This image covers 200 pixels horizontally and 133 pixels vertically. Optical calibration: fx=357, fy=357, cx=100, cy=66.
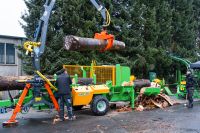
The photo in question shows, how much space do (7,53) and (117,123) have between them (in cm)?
1274

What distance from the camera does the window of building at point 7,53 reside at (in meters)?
22.0

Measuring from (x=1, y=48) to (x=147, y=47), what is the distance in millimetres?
8971

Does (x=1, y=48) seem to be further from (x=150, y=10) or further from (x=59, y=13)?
(x=150, y=10)

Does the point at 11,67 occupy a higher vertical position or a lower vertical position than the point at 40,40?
lower

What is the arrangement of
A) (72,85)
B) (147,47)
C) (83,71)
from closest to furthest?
(72,85) < (83,71) < (147,47)

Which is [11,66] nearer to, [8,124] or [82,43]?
[82,43]

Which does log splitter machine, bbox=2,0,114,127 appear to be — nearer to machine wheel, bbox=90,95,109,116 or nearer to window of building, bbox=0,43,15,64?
machine wheel, bbox=90,95,109,116

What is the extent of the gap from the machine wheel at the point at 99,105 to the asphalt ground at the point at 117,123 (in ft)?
0.82

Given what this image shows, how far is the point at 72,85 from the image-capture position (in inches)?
510

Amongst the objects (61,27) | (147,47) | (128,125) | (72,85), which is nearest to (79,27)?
(61,27)

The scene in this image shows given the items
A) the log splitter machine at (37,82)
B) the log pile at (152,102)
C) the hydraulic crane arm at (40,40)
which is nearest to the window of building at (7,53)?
the hydraulic crane arm at (40,40)

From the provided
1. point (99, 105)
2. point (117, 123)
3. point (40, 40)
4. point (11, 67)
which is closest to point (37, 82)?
point (40, 40)

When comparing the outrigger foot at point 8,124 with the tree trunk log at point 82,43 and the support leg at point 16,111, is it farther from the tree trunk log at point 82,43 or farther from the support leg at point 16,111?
the tree trunk log at point 82,43

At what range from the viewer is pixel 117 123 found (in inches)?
457
